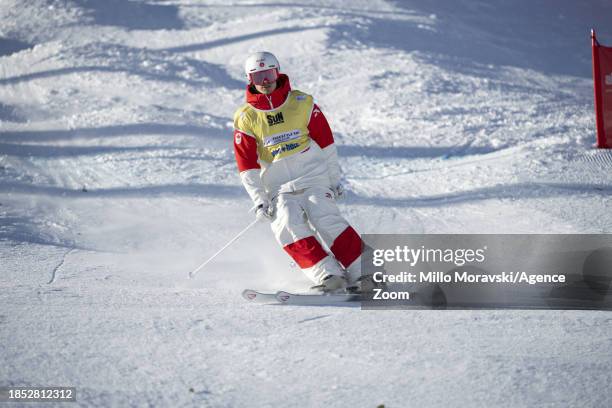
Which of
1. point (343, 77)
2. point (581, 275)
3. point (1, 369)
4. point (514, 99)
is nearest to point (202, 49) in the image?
point (343, 77)

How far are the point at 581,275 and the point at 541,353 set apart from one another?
179 cm

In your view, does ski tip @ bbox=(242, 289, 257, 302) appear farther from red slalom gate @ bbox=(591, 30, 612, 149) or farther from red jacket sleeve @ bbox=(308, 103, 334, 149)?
red slalom gate @ bbox=(591, 30, 612, 149)

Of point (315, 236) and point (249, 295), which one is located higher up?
point (315, 236)

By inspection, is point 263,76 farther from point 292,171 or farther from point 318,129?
point 292,171

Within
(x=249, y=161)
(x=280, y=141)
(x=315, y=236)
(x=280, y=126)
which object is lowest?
(x=315, y=236)

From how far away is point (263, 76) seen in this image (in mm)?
4711

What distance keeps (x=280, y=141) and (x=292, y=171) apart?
233mm

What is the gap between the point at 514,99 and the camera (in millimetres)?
11734

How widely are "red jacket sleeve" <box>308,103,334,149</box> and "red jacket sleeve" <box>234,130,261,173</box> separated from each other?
43 centimetres

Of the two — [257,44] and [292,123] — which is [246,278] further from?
[257,44]

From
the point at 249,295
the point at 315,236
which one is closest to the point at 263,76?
the point at 315,236

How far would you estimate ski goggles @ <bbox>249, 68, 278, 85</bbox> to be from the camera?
4.70m

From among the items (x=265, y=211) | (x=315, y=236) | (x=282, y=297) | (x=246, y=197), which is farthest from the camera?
(x=246, y=197)

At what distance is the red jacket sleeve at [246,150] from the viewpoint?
4770 millimetres
